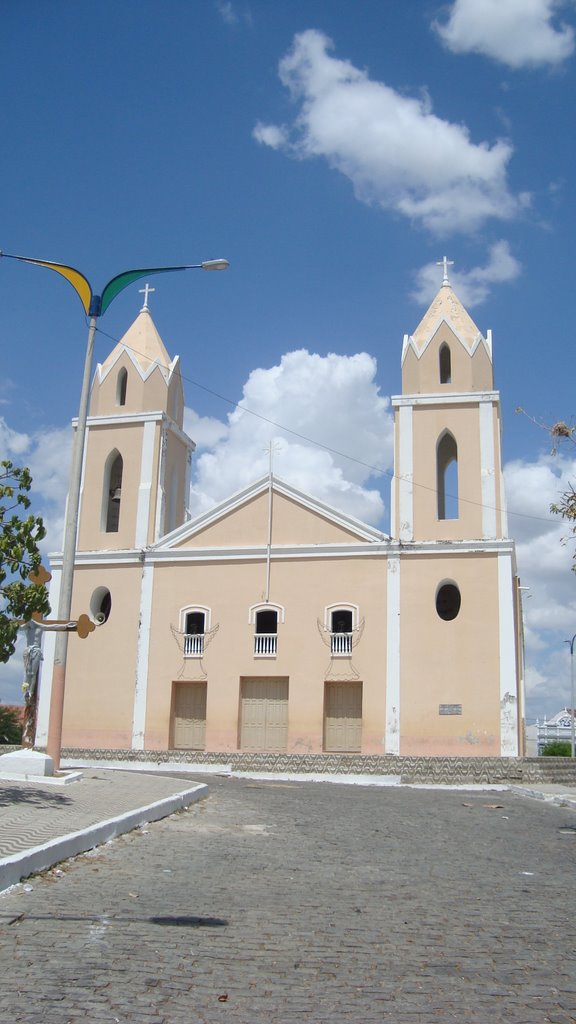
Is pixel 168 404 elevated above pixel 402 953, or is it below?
above

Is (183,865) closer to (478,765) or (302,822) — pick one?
(302,822)

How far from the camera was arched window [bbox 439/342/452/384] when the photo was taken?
2583 cm

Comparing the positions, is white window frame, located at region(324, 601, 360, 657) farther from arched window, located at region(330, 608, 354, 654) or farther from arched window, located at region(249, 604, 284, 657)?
arched window, located at region(249, 604, 284, 657)

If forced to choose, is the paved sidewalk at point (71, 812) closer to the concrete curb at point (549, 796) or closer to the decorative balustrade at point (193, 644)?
the concrete curb at point (549, 796)

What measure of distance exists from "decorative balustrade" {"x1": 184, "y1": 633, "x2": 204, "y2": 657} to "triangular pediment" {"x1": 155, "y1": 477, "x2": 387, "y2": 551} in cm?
232

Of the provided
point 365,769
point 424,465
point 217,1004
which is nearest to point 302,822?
point 217,1004

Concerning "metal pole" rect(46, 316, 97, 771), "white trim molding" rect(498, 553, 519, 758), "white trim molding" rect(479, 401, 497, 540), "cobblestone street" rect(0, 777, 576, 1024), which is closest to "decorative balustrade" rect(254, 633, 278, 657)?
"white trim molding" rect(498, 553, 519, 758)

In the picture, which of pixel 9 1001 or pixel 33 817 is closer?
pixel 9 1001

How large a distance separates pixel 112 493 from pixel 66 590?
48.2 feet

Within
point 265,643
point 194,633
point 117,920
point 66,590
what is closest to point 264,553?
point 265,643

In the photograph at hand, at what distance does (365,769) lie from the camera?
2038 centimetres

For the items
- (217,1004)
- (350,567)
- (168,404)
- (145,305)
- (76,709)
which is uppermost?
(145,305)

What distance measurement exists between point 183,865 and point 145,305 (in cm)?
2333

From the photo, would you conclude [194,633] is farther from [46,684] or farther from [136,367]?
[136,367]
